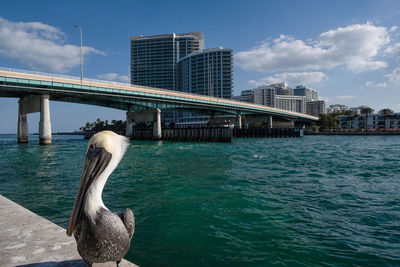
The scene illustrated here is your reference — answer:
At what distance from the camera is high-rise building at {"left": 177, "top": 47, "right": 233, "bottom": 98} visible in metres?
129

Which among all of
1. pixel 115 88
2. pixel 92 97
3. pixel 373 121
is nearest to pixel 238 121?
pixel 115 88

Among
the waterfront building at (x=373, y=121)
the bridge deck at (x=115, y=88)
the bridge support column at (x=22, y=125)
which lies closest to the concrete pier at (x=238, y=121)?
the bridge deck at (x=115, y=88)

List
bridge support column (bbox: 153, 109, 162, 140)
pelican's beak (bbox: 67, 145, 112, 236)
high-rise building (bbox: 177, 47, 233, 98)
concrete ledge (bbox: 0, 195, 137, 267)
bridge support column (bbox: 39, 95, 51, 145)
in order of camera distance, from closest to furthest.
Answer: pelican's beak (bbox: 67, 145, 112, 236) < concrete ledge (bbox: 0, 195, 137, 267) < bridge support column (bbox: 39, 95, 51, 145) < bridge support column (bbox: 153, 109, 162, 140) < high-rise building (bbox: 177, 47, 233, 98)

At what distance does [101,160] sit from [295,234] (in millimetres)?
5315

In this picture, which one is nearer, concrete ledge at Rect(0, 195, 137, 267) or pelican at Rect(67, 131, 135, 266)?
pelican at Rect(67, 131, 135, 266)

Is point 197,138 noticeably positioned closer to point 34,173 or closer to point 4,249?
point 34,173

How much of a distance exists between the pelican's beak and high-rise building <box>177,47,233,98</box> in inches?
5055

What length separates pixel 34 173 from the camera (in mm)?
14273

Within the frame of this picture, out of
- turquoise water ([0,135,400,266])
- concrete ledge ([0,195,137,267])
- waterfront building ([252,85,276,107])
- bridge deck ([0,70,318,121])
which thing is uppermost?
waterfront building ([252,85,276,107])

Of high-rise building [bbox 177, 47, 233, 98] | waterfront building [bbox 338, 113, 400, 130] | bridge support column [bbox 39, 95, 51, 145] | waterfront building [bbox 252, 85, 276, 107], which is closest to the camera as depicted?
bridge support column [bbox 39, 95, 51, 145]

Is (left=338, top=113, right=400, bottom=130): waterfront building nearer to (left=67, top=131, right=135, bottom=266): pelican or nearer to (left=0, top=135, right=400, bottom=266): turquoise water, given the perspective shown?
(left=0, top=135, right=400, bottom=266): turquoise water

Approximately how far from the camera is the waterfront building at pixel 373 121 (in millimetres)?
117250

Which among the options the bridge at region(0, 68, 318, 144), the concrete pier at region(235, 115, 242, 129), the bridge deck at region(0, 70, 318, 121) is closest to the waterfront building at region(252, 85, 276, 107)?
the concrete pier at region(235, 115, 242, 129)

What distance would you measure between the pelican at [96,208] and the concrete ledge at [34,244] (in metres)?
0.69
